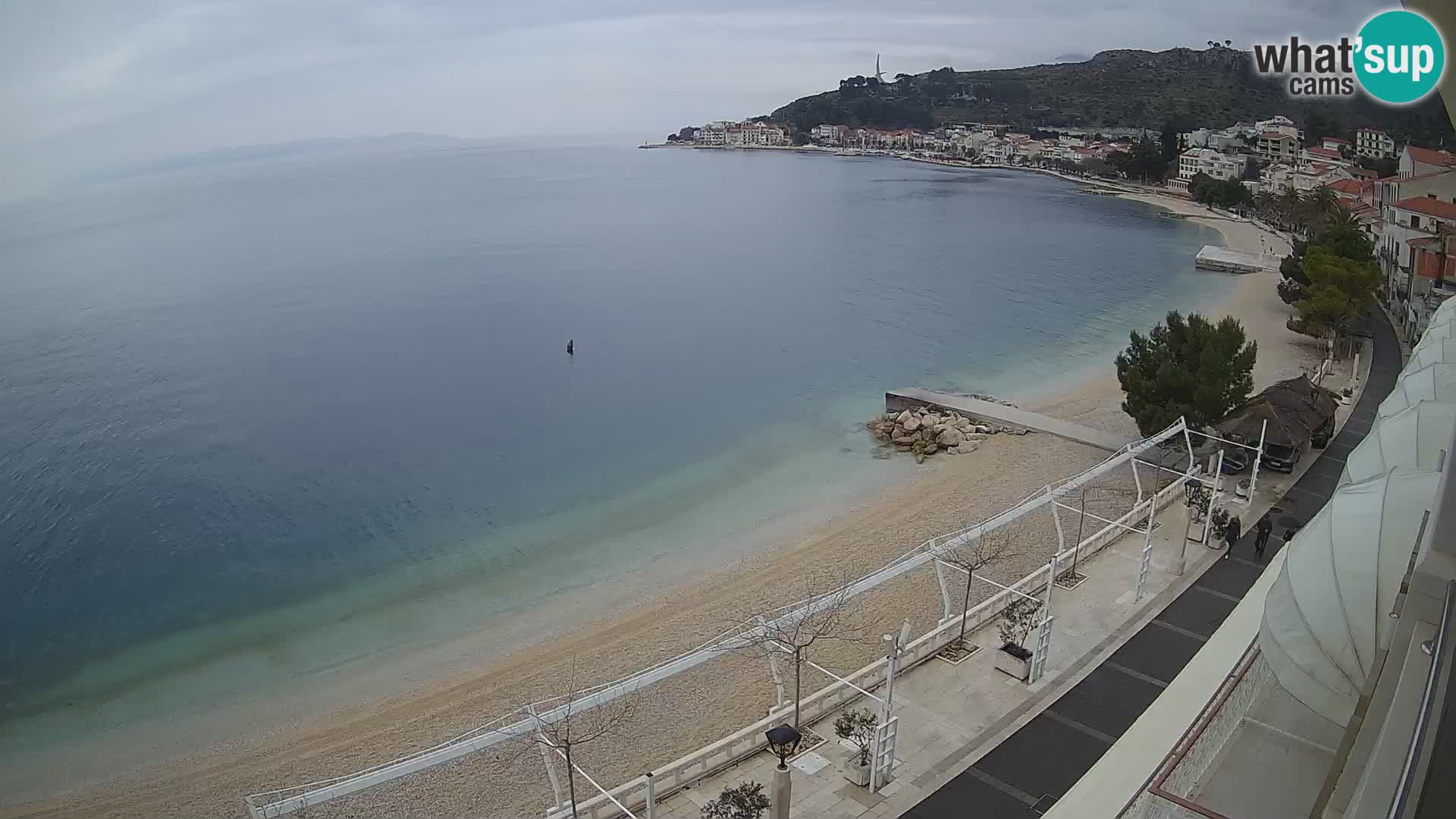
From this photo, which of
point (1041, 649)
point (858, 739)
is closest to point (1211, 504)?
point (1041, 649)

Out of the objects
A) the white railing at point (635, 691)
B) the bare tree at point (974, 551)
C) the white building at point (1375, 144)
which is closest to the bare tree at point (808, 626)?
the white railing at point (635, 691)

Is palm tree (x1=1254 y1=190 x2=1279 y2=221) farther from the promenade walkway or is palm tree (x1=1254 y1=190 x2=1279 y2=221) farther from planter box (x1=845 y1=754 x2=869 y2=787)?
planter box (x1=845 y1=754 x2=869 y2=787)

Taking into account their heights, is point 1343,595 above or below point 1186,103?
below

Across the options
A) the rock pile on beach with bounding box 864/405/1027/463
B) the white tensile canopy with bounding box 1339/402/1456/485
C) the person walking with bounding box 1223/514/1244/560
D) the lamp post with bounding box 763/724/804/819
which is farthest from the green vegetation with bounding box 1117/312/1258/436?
the lamp post with bounding box 763/724/804/819

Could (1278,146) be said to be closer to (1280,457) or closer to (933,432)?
(933,432)

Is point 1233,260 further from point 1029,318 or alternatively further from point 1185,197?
point 1185,197

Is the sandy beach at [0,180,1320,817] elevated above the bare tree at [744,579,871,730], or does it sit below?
below
